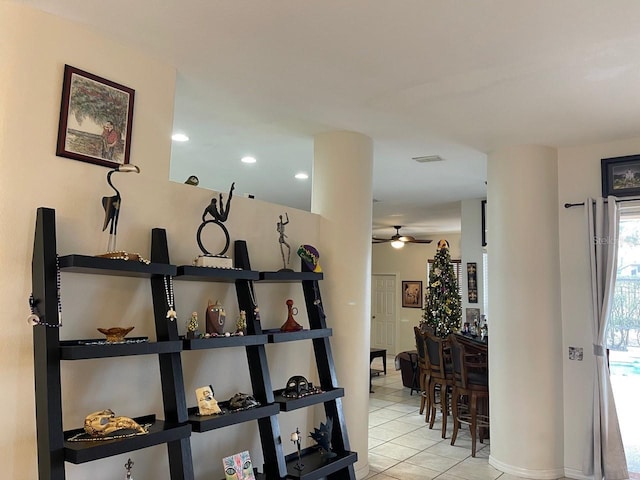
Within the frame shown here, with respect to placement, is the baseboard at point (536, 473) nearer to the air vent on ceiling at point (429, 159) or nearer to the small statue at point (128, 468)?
the air vent on ceiling at point (429, 159)

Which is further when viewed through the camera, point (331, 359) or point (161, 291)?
point (331, 359)

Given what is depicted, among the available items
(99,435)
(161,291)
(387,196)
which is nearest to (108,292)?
(161,291)

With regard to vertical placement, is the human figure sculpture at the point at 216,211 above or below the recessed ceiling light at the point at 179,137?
below

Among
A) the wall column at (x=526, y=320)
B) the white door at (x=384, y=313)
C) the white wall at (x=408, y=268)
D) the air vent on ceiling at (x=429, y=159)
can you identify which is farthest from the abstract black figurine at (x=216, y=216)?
the white door at (x=384, y=313)

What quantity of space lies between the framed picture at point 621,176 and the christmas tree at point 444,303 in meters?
3.42

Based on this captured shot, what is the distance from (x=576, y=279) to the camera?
4.38 metres

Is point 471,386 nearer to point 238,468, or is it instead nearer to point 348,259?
point 348,259

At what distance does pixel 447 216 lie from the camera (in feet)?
28.9

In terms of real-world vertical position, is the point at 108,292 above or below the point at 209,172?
below

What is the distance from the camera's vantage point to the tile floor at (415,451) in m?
4.29

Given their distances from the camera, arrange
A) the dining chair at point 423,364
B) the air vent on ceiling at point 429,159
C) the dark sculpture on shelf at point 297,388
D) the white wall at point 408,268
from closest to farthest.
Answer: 1. the dark sculpture on shelf at point 297,388
2. the air vent on ceiling at point 429,159
3. the dining chair at point 423,364
4. the white wall at point 408,268

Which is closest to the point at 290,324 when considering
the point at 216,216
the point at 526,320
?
the point at 216,216

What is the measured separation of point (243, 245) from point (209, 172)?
2.63 m

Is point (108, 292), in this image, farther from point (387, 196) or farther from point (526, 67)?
point (387, 196)
